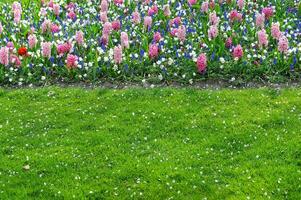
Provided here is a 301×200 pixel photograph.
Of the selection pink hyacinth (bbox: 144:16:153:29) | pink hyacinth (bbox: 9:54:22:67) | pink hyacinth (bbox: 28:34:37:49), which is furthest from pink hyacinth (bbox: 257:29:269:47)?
pink hyacinth (bbox: 9:54:22:67)

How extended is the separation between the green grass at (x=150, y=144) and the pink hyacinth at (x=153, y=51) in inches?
44.0

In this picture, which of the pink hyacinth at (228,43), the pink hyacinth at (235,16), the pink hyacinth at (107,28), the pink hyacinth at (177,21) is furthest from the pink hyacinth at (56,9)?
the pink hyacinth at (228,43)

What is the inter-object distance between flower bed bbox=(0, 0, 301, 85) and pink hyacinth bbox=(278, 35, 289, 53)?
21 mm

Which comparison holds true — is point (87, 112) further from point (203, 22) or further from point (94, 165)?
point (203, 22)

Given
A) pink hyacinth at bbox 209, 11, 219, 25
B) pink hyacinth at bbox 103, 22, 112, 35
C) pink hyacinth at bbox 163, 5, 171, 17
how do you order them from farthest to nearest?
pink hyacinth at bbox 163, 5, 171, 17
pink hyacinth at bbox 209, 11, 219, 25
pink hyacinth at bbox 103, 22, 112, 35

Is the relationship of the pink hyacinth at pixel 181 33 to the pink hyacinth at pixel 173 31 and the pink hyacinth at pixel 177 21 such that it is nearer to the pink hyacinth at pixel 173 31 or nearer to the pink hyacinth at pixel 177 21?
the pink hyacinth at pixel 173 31

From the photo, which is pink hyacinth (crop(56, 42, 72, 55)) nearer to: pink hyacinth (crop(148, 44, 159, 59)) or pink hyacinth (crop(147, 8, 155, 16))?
pink hyacinth (crop(148, 44, 159, 59))

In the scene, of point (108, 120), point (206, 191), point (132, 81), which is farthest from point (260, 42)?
point (206, 191)

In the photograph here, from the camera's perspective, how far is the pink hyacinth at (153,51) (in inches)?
519

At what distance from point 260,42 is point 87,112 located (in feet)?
13.7

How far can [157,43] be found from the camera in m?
13.8

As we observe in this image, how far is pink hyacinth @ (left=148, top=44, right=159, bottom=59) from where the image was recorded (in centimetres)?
1319

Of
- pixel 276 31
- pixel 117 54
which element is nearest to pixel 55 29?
pixel 117 54

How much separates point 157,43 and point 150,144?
391cm
